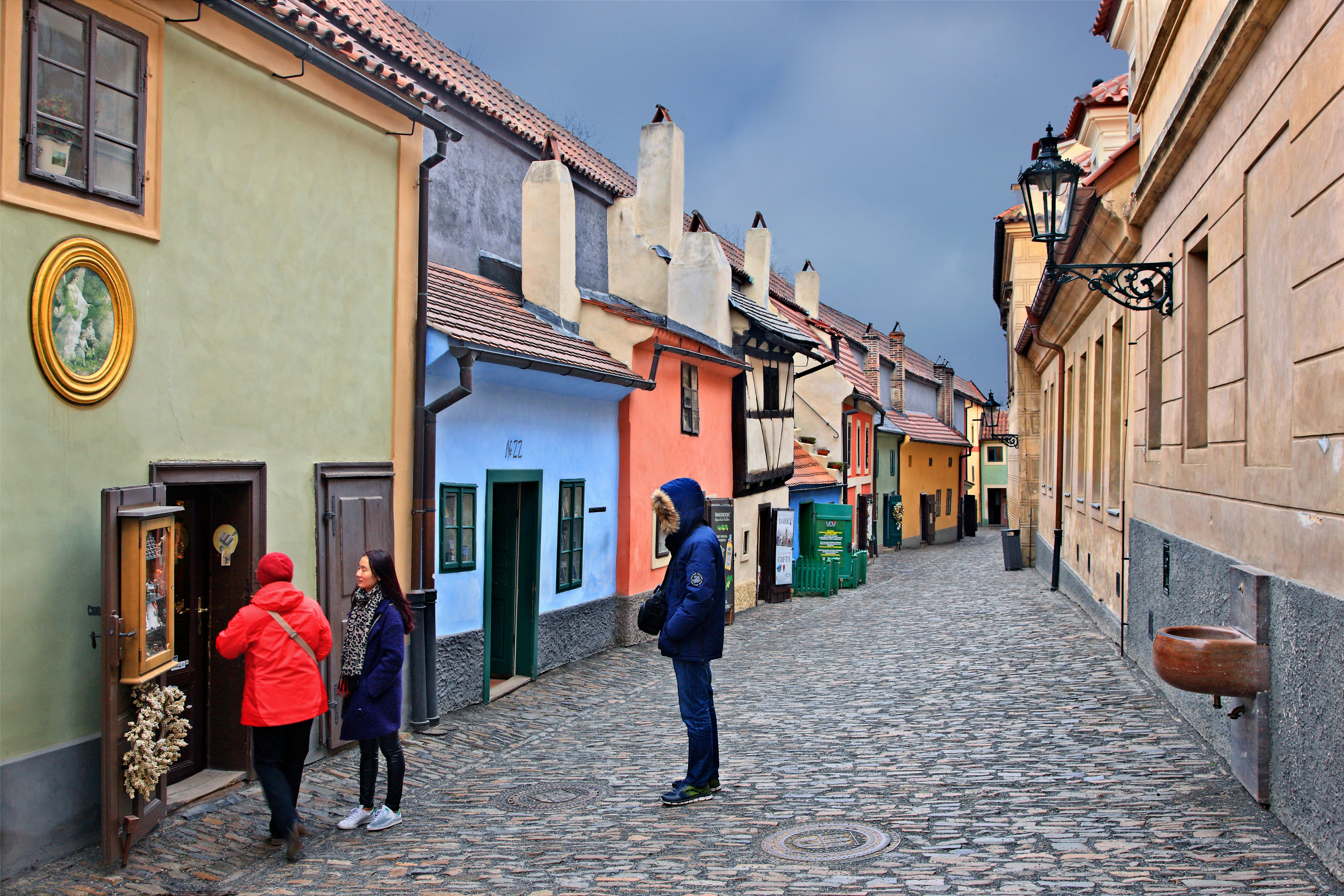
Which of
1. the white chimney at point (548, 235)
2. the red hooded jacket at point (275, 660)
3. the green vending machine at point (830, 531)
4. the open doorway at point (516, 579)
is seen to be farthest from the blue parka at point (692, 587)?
the green vending machine at point (830, 531)

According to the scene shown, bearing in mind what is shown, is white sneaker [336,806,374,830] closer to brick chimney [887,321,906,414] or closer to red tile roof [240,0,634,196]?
red tile roof [240,0,634,196]

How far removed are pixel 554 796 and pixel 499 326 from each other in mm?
5543

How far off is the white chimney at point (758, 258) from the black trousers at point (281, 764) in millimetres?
16527

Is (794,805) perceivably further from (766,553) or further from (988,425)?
(988,425)

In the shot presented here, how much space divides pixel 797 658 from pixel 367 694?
8.13 meters

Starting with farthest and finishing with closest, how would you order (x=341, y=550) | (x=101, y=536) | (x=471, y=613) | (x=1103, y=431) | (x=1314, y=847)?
(x=1103, y=431) < (x=471, y=613) < (x=341, y=550) < (x=101, y=536) < (x=1314, y=847)

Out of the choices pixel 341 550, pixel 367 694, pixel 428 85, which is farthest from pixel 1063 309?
pixel 367 694

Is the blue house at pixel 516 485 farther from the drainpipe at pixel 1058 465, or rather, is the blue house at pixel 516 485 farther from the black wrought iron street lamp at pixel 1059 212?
the drainpipe at pixel 1058 465

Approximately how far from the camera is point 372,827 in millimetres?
6488

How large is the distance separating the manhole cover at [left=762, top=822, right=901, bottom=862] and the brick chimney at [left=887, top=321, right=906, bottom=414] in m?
39.9

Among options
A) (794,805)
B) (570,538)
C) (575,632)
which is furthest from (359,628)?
(575,632)

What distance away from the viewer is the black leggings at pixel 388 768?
6.46 m

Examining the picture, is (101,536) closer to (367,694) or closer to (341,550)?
(367,694)

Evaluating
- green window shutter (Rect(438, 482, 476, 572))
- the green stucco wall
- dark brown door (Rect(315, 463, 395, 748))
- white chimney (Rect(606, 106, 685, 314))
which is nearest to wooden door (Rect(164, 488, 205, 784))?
the green stucco wall
